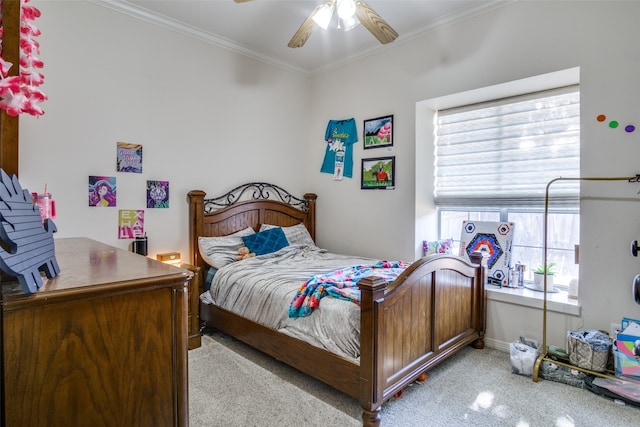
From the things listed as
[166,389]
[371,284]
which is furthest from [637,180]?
[166,389]

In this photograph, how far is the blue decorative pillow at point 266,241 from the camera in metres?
3.43

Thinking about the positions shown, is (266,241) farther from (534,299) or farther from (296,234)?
(534,299)

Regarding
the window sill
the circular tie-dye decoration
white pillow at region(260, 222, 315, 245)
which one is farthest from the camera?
white pillow at region(260, 222, 315, 245)

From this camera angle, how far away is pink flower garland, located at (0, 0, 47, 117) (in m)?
0.67

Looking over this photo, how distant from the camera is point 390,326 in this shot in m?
1.91

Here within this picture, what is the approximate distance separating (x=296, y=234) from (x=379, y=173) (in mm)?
1134

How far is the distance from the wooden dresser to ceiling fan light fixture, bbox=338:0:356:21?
1.98 meters

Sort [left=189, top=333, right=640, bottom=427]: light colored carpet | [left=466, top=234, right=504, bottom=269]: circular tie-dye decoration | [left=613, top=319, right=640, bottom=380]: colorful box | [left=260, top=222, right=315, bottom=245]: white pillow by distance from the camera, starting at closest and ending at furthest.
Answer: [left=189, top=333, right=640, bottom=427]: light colored carpet
[left=613, top=319, right=640, bottom=380]: colorful box
[left=466, top=234, right=504, bottom=269]: circular tie-dye decoration
[left=260, top=222, right=315, bottom=245]: white pillow

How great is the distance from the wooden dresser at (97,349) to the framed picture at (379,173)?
9.48ft

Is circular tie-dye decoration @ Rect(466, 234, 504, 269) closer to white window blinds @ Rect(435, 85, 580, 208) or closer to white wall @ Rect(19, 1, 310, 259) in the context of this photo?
white window blinds @ Rect(435, 85, 580, 208)

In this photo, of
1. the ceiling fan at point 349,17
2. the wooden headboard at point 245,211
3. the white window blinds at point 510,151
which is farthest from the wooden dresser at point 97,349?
the white window blinds at point 510,151

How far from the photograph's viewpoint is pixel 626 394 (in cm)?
204

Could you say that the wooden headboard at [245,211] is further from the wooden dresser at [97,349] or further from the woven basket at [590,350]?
the woven basket at [590,350]

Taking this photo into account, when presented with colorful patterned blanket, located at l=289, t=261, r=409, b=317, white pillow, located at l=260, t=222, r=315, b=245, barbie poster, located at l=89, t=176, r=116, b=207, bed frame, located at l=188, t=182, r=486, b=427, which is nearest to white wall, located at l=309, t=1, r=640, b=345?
white pillow, located at l=260, t=222, r=315, b=245
